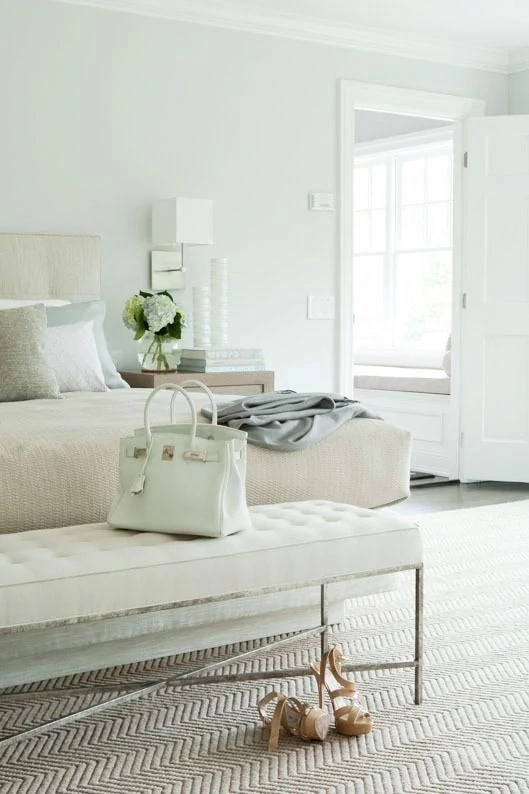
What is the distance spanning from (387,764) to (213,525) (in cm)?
68

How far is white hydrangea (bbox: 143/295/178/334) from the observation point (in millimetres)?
5086

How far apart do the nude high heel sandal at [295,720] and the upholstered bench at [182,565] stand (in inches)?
6.7

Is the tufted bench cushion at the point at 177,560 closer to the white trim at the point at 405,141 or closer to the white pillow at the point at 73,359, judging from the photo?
the white pillow at the point at 73,359

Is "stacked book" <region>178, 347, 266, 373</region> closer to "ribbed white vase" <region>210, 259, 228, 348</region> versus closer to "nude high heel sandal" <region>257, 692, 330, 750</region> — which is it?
"ribbed white vase" <region>210, 259, 228, 348</region>

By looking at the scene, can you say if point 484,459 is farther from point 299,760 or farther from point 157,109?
point 299,760

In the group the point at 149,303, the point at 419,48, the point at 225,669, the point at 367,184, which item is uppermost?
the point at 419,48

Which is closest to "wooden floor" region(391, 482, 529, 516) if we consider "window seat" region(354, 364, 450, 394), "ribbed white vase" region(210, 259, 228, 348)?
"window seat" region(354, 364, 450, 394)

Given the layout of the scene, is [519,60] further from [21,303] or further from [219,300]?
[21,303]

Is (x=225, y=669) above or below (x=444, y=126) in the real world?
below

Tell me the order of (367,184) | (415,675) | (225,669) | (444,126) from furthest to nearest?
(367,184) < (444,126) < (225,669) < (415,675)

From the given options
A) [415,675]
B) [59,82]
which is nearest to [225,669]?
[415,675]

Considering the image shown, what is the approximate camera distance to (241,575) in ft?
8.15

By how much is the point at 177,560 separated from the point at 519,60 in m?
5.19

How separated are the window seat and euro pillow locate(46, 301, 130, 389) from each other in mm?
2671
